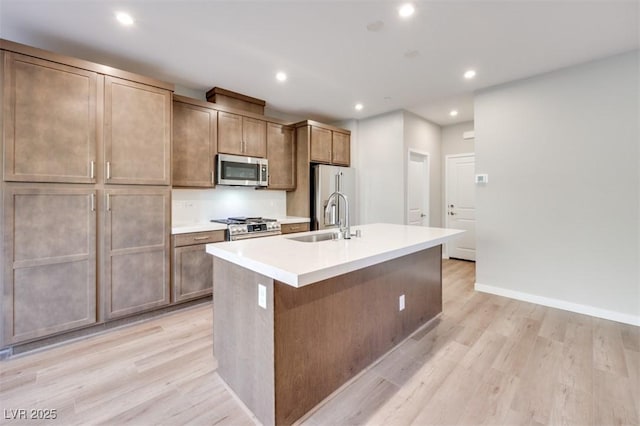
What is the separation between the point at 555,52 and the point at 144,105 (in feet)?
13.1

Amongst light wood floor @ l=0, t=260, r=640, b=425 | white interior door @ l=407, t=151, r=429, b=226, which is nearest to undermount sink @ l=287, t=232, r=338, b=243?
light wood floor @ l=0, t=260, r=640, b=425

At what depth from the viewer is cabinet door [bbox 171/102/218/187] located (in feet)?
11.0

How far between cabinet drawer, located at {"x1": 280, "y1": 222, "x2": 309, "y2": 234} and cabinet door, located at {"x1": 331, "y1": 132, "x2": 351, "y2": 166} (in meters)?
1.22

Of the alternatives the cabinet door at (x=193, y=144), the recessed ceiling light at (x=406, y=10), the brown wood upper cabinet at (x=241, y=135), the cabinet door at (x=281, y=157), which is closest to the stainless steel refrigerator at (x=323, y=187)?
the cabinet door at (x=281, y=157)

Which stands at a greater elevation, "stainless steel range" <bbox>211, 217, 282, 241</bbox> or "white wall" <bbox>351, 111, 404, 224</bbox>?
"white wall" <bbox>351, 111, 404, 224</bbox>

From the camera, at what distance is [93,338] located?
255 cm

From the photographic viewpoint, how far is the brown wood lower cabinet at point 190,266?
3053 mm

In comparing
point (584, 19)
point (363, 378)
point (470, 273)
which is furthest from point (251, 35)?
point (470, 273)

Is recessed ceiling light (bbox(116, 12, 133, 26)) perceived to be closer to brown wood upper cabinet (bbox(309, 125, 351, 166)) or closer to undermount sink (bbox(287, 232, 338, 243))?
undermount sink (bbox(287, 232, 338, 243))

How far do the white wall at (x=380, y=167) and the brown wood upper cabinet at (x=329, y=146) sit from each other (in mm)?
200

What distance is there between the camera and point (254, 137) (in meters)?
4.09

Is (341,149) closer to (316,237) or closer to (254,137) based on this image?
→ (254,137)

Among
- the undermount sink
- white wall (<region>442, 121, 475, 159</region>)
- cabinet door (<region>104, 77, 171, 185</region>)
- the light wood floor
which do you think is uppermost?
white wall (<region>442, 121, 475, 159</region>)

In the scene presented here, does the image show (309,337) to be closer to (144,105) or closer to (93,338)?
(93,338)
